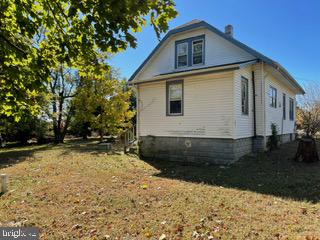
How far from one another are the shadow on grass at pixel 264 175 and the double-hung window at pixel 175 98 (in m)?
2.48

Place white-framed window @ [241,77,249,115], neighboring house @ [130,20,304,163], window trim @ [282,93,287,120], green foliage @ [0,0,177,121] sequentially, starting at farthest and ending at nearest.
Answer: window trim @ [282,93,287,120]
white-framed window @ [241,77,249,115]
neighboring house @ [130,20,304,163]
green foliage @ [0,0,177,121]

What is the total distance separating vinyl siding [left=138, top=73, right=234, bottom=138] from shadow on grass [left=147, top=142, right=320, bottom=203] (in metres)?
1.62

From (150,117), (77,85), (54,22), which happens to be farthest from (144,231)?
(77,85)

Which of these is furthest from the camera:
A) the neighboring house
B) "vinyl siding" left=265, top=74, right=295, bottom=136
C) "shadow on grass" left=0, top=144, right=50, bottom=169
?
"vinyl siding" left=265, top=74, right=295, bottom=136

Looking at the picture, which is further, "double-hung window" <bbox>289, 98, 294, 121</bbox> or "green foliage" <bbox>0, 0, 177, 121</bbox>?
"double-hung window" <bbox>289, 98, 294, 121</bbox>

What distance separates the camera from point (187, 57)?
44.6 ft

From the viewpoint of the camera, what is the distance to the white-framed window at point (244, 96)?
38.3ft

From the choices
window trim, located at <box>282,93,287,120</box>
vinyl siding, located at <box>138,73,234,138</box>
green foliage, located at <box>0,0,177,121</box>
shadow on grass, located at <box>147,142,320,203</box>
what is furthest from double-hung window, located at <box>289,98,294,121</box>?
green foliage, located at <box>0,0,177,121</box>

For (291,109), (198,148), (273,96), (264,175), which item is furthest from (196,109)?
(291,109)

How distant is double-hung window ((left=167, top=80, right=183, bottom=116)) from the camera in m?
12.3

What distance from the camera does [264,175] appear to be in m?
8.51

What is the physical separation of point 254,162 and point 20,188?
834cm

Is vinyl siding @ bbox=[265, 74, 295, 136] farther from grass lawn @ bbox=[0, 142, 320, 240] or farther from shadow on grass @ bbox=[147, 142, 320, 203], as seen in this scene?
grass lawn @ bbox=[0, 142, 320, 240]

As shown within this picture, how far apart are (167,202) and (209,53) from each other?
921 centimetres
